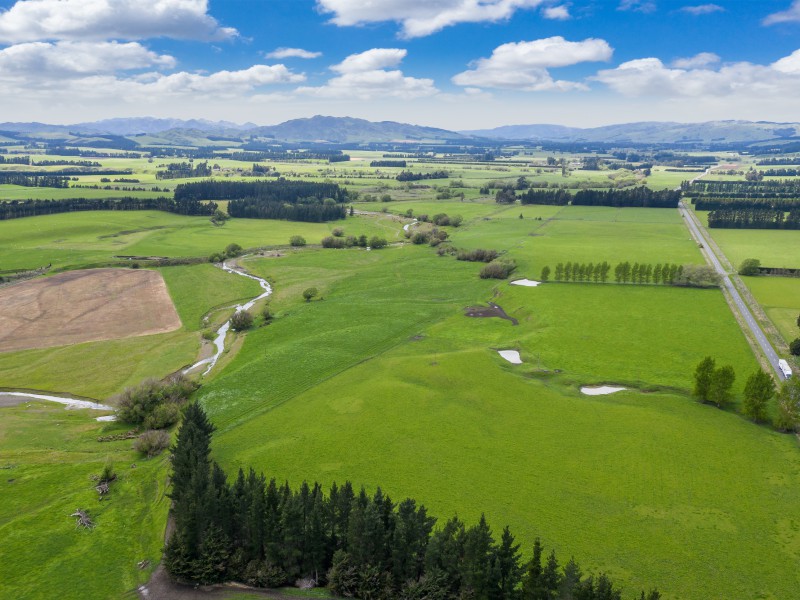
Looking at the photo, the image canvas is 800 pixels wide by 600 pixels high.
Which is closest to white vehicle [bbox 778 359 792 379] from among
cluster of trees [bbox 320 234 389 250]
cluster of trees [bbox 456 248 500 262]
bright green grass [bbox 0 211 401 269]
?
cluster of trees [bbox 456 248 500 262]

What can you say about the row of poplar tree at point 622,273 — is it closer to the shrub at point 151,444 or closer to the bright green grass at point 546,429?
the bright green grass at point 546,429

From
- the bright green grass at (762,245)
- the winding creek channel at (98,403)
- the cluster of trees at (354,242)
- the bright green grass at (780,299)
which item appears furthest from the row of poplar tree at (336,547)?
the bright green grass at (762,245)

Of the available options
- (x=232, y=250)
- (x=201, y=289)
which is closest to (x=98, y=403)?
(x=201, y=289)

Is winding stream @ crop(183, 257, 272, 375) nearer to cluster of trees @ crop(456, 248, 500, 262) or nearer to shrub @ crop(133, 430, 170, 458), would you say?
shrub @ crop(133, 430, 170, 458)

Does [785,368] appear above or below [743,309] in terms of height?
below

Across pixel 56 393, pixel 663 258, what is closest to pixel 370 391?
pixel 56 393

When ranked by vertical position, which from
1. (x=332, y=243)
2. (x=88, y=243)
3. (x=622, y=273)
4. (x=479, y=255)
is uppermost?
(x=332, y=243)

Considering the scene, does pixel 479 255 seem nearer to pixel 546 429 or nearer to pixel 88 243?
pixel 546 429

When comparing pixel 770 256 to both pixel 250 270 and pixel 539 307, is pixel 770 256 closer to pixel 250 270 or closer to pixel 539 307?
pixel 539 307
